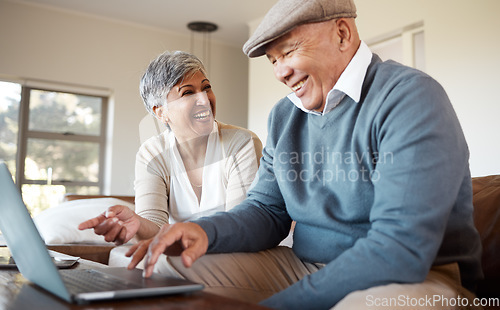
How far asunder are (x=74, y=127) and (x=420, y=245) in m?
5.10

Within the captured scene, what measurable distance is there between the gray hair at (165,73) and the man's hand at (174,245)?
91 cm

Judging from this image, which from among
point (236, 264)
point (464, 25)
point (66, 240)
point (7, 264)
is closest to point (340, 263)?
point (236, 264)

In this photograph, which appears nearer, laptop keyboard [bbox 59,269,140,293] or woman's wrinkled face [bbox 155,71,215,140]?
laptop keyboard [bbox 59,269,140,293]

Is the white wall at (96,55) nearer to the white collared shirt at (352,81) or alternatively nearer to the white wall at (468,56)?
the white wall at (468,56)

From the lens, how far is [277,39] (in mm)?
1213

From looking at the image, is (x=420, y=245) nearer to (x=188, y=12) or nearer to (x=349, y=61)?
(x=349, y=61)

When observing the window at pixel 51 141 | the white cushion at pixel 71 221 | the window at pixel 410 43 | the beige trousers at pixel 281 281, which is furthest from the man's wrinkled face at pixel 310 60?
the window at pixel 51 141

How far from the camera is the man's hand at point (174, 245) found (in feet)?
3.00

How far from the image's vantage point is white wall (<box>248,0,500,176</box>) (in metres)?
3.35

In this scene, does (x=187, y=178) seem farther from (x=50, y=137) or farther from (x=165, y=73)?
(x=50, y=137)

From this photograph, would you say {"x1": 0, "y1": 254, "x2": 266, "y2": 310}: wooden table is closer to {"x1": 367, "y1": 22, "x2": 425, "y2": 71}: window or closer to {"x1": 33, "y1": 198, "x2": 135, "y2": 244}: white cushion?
{"x1": 33, "y1": 198, "x2": 135, "y2": 244}: white cushion

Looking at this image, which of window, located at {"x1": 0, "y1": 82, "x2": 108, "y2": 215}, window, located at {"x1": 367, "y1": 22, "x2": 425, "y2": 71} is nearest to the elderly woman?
window, located at {"x1": 367, "y1": 22, "x2": 425, "y2": 71}

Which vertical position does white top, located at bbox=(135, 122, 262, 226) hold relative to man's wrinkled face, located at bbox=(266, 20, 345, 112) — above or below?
below

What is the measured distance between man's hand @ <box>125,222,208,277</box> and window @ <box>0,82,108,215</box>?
4.26 m
